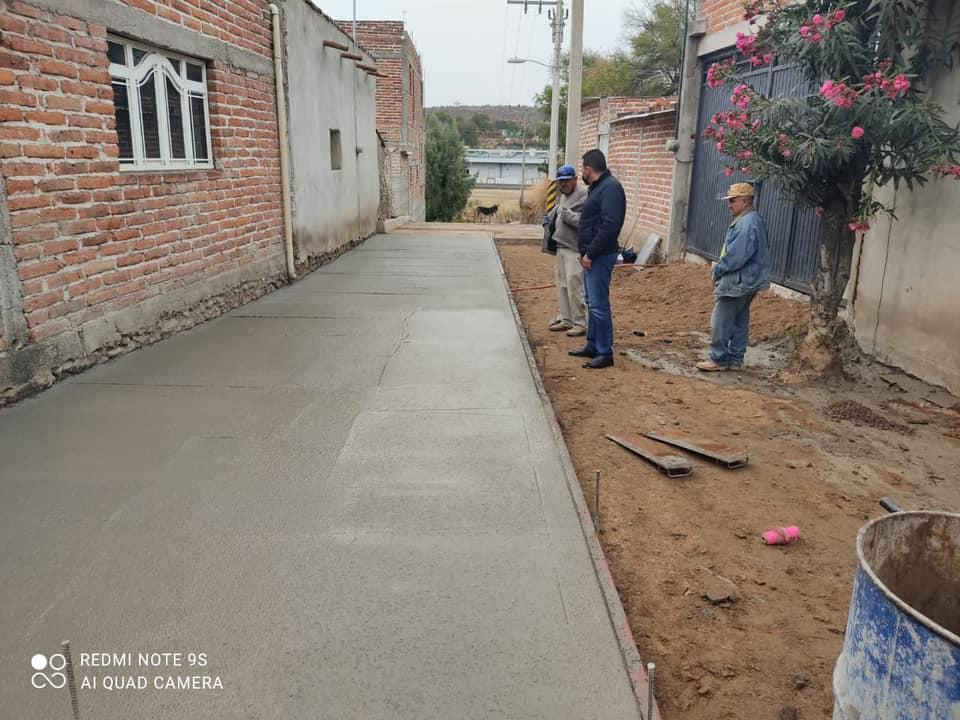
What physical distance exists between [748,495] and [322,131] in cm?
964

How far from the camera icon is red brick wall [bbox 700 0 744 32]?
410 inches

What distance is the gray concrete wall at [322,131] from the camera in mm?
10133

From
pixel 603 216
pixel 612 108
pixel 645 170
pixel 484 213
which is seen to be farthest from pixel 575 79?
pixel 484 213

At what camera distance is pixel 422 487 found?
12.2ft

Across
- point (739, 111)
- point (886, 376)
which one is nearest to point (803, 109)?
point (739, 111)

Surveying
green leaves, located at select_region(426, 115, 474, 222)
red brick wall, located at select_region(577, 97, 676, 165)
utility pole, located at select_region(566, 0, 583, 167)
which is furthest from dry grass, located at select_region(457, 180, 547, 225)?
utility pole, located at select_region(566, 0, 583, 167)

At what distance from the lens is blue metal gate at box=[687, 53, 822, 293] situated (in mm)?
8195

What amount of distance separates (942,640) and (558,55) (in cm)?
2822

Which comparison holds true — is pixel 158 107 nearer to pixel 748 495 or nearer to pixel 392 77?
pixel 748 495

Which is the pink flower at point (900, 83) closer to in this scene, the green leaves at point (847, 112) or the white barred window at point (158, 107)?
the green leaves at point (847, 112)

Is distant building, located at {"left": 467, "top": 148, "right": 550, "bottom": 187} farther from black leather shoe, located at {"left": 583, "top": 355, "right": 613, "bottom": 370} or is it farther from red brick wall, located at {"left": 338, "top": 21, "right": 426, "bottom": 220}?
black leather shoe, located at {"left": 583, "top": 355, "right": 613, "bottom": 370}

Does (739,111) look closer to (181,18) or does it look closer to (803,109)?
(803,109)

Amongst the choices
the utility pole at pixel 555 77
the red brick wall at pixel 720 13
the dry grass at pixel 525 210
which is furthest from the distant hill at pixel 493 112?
the red brick wall at pixel 720 13

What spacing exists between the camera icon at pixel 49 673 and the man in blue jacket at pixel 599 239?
16.0ft
